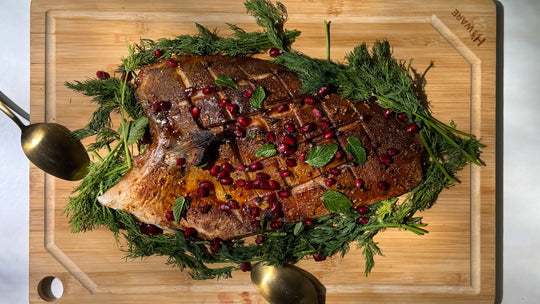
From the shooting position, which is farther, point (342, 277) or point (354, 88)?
point (342, 277)

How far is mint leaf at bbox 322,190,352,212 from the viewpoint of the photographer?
3.16 meters

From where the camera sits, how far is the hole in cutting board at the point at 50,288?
3.59 m

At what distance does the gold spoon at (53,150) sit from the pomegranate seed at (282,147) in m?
1.86

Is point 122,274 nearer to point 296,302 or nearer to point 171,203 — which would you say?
point 171,203

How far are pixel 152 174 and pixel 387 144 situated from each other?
2.07 meters

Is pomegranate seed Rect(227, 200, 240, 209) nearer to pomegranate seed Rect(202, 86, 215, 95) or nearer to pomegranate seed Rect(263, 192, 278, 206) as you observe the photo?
pomegranate seed Rect(263, 192, 278, 206)

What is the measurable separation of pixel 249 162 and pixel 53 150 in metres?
1.85

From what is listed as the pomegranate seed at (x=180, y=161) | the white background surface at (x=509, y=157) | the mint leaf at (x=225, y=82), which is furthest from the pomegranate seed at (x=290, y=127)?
the white background surface at (x=509, y=157)

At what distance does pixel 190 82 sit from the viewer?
10.7 ft

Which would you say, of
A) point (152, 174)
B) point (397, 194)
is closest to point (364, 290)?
point (397, 194)

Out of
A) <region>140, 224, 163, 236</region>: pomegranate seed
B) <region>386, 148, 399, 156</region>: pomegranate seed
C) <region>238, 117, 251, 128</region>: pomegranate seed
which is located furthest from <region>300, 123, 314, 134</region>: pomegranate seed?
<region>140, 224, 163, 236</region>: pomegranate seed

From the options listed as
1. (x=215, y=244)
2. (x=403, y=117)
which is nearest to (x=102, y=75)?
(x=215, y=244)

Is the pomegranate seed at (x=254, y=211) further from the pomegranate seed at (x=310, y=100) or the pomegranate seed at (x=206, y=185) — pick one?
the pomegranate seed at (x=310, y=100)

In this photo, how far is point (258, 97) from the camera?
3.17m
